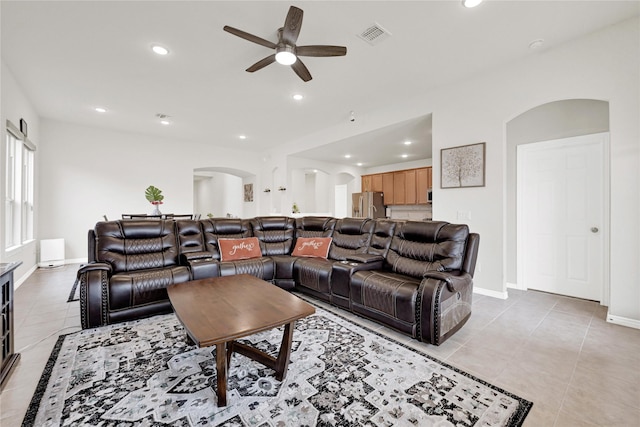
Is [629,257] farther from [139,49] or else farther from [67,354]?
[139,49]

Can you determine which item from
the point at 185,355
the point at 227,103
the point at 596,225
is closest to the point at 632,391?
the point at 596,225

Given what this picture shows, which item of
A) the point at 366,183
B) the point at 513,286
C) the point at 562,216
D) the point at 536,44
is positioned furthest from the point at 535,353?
the point at 366,183

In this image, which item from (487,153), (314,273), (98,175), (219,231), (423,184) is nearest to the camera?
(314,273)

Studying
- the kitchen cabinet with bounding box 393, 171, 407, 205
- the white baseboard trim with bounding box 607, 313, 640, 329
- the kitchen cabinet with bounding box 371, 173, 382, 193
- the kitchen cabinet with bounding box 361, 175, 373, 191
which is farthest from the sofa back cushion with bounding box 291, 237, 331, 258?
Answer: the kitchen cabinet with bounding box 361, 175, 373, 191

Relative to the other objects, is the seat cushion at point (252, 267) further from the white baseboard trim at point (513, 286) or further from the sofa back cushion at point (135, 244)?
the white baseboard trim at point (513, 286)

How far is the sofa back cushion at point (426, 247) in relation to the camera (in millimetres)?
2670

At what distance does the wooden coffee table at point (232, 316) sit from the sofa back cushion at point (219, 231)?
1.38m

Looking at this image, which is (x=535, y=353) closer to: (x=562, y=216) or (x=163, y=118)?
(x=562, y=216)

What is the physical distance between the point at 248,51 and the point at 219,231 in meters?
2.42

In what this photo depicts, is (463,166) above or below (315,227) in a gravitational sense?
above

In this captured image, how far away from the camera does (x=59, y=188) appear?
5.78 metres

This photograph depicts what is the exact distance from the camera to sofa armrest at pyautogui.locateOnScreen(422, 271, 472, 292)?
2231 mm

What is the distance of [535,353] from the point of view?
7.15 ft

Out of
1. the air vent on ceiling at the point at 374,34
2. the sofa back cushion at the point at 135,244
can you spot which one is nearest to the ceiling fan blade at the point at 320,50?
the air vent on ceiling at the point at 374,34
